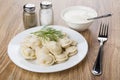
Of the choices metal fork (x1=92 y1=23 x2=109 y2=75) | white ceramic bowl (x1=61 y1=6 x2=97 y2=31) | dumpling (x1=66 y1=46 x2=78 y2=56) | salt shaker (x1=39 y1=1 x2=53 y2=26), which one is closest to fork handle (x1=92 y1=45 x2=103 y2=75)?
metal fork (x1=92 y1=23 x2=109 y2=75)

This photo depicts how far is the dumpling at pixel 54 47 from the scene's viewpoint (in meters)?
0.93

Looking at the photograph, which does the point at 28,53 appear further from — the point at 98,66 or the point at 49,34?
the point at 98,66

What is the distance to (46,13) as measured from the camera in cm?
115

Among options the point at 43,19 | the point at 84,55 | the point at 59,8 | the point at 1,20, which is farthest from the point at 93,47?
the point at 1,20

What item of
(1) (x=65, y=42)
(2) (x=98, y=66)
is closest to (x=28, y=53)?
(1) (x=65, y=42)

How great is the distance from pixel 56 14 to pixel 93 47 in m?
0.37

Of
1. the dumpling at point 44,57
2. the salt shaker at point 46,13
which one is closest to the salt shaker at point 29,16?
the salt shaker at point 46,13

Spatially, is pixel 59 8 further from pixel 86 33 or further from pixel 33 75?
pixel 33 75

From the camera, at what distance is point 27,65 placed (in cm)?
90

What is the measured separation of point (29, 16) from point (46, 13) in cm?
9

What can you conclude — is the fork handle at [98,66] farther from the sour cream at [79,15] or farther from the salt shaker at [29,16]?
the salt shaker at [29,16]

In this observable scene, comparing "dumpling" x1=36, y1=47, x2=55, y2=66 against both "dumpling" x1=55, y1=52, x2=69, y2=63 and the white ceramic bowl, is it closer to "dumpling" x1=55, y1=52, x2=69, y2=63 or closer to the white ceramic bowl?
"dumpling" x1=55, y1=52, x2=69, y2=63

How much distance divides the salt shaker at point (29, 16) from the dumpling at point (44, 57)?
26cm

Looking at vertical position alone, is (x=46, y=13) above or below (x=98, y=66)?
above
